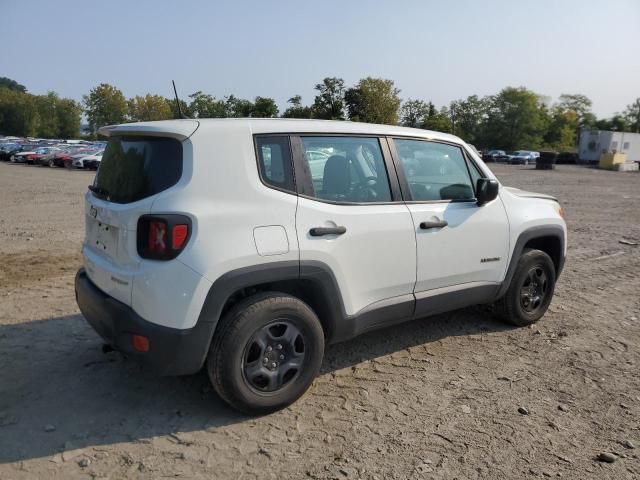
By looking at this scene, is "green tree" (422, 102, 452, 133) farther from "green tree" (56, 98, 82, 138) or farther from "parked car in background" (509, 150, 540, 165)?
"green tree" (56, 98, 82, 138)

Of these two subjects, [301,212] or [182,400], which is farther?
[182,400]

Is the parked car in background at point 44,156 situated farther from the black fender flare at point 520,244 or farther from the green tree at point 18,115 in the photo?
the green tree at point 18,115

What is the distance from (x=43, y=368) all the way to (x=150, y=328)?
1595mm

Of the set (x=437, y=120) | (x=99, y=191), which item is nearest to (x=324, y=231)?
(x=99, y=191)

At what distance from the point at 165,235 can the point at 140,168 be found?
0.56 metres

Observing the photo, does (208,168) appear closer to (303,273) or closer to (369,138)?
(303,273)

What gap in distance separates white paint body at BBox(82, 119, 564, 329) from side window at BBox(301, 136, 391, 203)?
0.08 m

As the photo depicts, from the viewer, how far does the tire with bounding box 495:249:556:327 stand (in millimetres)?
4699

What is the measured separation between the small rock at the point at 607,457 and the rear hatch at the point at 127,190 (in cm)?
282

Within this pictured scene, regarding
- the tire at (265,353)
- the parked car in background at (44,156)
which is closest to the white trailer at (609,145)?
the parked car in background at (44,156)

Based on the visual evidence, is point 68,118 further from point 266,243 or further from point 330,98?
point 266,243

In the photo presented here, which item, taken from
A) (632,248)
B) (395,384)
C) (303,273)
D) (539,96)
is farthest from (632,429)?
(539,96)

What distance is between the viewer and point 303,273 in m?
3.21

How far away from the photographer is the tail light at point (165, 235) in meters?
2.82
